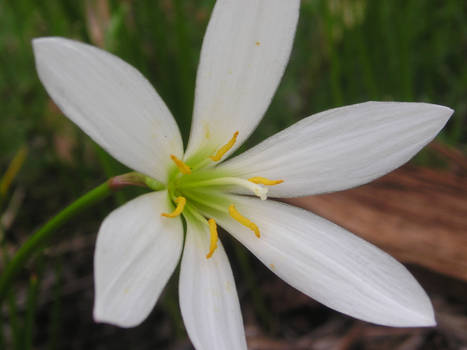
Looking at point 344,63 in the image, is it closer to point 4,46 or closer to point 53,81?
point 4,46

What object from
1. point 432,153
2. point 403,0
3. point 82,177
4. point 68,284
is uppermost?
point 403,0

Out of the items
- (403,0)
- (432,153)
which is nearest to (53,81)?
(403,0)

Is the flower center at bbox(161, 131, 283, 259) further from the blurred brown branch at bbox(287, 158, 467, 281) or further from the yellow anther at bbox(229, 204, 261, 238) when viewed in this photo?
the blurred brown branch at bbox(287, 158, 467, 281)

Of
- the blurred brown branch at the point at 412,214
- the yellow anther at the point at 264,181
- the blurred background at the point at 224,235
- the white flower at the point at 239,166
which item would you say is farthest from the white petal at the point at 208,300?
the blurred brown branch at the point at 412,214

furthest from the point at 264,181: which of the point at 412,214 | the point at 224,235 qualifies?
the point at 224,235

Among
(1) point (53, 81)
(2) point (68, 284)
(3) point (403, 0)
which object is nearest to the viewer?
(1) point (53, 81)
